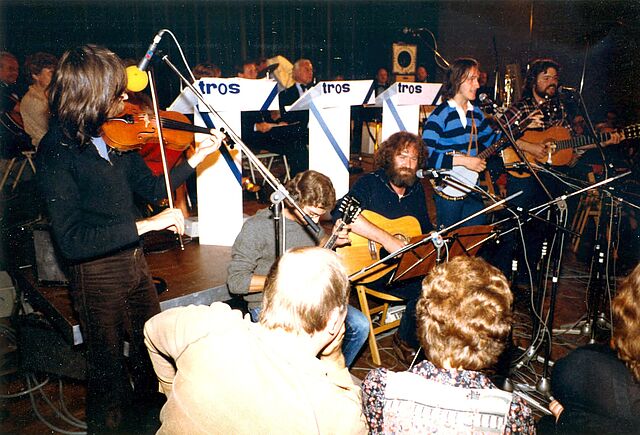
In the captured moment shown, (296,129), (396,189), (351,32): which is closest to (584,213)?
(396,189)

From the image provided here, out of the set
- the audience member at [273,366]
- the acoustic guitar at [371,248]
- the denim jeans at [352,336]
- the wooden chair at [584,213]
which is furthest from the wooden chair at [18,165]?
the wooden chair at [584,213]

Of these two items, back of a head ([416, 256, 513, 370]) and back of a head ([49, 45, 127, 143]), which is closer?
back of a head ([416, 256, 513, 370])

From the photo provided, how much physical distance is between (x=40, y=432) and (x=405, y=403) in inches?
93.4

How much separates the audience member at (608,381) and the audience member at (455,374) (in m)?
0.29

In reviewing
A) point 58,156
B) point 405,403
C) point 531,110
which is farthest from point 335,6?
point 405,403

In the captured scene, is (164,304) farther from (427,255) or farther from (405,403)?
(405,403)

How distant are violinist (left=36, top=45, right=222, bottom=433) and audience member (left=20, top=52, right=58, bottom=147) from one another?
365cm

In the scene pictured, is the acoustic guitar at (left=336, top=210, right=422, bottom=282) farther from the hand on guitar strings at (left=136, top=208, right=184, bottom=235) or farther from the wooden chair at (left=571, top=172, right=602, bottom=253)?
the wooden chair at (left=571, top=172, right=602, bottom=253)

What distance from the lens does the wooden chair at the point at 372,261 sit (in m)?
3.42

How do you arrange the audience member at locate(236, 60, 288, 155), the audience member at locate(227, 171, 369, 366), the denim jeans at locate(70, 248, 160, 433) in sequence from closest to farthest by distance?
the denim jeans at locate(70, 248, 160, 433) → the audience member at locate(227, 171, 369, 366) → the audience member at locate(236, 60, 288, 155)

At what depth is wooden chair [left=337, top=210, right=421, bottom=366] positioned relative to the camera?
11.2ft

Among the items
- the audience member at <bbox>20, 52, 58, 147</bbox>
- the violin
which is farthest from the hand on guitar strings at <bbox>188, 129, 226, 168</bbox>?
the audience member at <bbox>20, 52, 58, 147</bbox>

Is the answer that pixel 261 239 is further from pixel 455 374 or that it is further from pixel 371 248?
pixel 455 374

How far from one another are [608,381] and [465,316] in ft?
1.61
